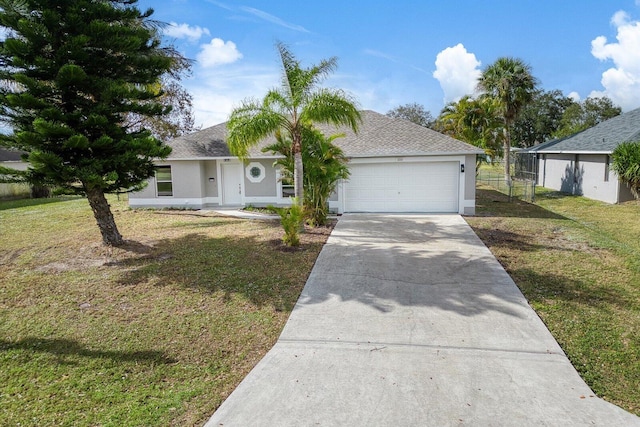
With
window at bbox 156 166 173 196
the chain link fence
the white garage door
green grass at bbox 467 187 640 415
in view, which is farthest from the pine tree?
the chain link fence

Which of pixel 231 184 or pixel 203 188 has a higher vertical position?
pixel 231 184

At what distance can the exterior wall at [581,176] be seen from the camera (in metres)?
19.2

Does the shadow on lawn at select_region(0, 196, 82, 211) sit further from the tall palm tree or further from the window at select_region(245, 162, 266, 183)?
the tall palm tree

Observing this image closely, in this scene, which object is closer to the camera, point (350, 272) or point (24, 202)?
point (350, 272)

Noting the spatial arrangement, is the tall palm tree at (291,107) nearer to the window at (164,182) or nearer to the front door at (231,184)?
the front door at (231,184)

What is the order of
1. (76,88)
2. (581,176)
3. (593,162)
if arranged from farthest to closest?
(581,176), (593,162), (76,88)

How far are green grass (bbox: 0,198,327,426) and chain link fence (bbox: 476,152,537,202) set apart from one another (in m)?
13.9

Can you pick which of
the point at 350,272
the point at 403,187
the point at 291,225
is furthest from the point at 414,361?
the point at 403,187

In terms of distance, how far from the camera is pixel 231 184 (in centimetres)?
1866

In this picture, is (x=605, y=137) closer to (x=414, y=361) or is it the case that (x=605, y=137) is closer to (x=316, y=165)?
(x=316, y=165)

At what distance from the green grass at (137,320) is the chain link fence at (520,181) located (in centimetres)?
1390

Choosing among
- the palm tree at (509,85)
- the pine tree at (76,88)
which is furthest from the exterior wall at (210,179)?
the palm tree at (509,85)

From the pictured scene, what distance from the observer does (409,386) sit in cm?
445

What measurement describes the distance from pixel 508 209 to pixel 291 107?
1009cm
